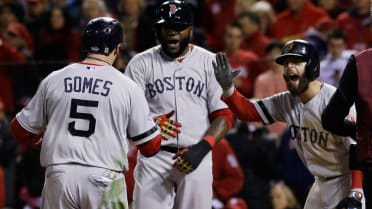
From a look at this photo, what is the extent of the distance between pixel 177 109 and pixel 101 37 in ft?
3.41

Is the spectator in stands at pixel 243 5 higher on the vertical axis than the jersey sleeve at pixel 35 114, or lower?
lower

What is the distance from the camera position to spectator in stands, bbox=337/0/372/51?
10505mm

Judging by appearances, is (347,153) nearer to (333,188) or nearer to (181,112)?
(333,188)

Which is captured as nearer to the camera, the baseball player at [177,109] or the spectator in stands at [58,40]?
the baseball player at [177,109]

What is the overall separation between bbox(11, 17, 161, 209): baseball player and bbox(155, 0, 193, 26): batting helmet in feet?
2.86

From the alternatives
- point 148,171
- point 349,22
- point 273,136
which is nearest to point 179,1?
point 148,171

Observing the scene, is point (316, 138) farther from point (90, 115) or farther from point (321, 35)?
point (321, 35)

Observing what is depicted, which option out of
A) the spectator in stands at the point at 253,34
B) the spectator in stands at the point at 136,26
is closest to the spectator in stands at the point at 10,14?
the spectator in stands at the point at 136,26

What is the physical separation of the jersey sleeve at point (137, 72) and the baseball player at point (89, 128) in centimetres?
88

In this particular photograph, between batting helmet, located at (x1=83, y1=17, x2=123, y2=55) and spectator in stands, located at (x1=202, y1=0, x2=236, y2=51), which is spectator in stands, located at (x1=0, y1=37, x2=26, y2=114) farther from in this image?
batting helmet, located at (x1=83, y1=17, x2=123, y2=55)

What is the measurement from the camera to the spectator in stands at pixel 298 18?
11.4 m

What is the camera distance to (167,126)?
6.69m

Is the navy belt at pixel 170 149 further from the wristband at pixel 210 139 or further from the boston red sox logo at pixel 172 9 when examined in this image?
the boston red sox logo at pixel 172 9

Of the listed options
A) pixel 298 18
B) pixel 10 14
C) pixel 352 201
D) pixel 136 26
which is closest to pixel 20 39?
pixel 10 14
